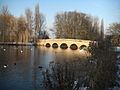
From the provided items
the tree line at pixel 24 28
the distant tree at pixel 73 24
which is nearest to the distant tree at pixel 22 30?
the tree line at pixel 24 28

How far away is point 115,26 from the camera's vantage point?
3175 centimetres

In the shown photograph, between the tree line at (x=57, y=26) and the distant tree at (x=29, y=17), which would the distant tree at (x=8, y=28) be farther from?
the distant tree at (x=29, y=17)

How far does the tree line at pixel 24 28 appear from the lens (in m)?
40.8

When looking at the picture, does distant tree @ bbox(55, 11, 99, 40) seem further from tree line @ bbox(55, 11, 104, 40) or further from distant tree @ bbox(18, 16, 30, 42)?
distant tree @ bbox(18, 16, 30, 42)

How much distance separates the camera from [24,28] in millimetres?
45312

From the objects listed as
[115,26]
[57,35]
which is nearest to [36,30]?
[57,35]

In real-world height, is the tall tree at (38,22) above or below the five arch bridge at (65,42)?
above

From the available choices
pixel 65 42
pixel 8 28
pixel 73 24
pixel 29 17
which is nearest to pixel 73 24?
pixel 73 24

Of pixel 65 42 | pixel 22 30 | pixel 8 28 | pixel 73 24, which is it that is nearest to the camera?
pixel 8 28

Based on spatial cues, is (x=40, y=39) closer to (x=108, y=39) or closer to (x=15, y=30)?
(x=15, y=30)

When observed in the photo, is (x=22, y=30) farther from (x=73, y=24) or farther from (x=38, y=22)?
(x=73, y=24)

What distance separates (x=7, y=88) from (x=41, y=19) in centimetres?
4093

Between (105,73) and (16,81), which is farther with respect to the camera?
(16,81)

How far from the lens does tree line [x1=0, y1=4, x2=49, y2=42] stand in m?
40.8
